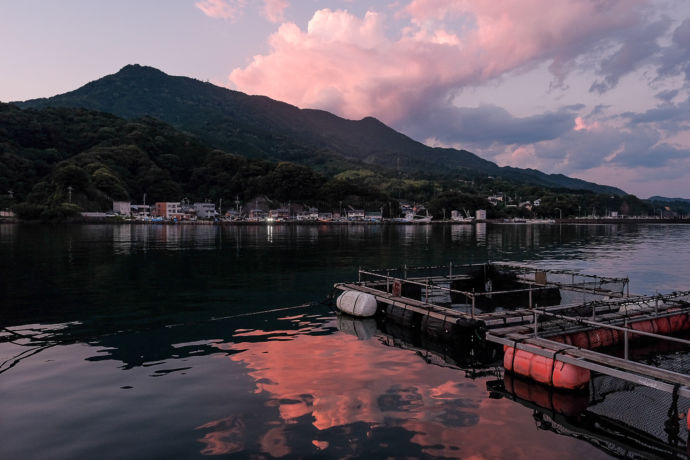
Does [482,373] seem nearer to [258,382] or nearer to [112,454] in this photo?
[258,382]

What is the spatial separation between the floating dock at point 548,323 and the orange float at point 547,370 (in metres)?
0.03

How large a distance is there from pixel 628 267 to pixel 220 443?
60885 mm

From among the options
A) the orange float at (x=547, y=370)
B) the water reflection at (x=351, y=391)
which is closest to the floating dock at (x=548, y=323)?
the orange float at (x=547, y=370)

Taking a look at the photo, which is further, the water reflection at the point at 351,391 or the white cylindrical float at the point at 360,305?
the white cylindrical float at the point at 360,305

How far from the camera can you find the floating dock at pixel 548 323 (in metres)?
15.2

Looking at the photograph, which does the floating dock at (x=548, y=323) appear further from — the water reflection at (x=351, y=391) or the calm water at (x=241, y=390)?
the water reflection at (x=351, y=391)

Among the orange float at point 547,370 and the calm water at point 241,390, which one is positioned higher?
the orange float at point 547,370

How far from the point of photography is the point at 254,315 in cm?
2841

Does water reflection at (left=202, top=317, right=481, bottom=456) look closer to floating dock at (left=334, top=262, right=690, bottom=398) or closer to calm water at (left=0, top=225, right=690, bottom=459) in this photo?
calm water at (left=0, top=225, right=690, bottom=459)

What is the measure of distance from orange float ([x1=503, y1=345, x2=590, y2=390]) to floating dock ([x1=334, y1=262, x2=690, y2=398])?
0.03m

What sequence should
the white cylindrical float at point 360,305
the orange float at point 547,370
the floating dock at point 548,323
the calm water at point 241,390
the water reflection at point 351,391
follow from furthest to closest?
the white cylindrical float at point 360,305 < the orange float at point 547,370 < the floating dock at point 548,323 < the water reflection at point 351,391 < the calm water at point 241,390

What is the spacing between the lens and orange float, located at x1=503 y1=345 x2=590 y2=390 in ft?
51.1

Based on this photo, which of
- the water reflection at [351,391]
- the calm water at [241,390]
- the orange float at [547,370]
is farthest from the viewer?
the orange float at [547,370]

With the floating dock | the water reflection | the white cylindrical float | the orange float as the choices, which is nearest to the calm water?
the water reflection
